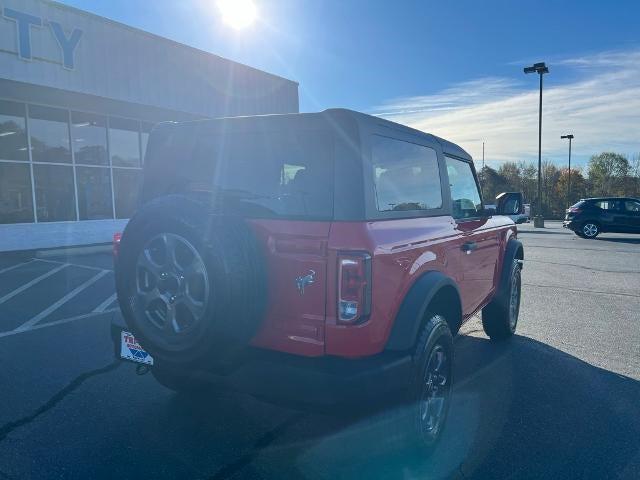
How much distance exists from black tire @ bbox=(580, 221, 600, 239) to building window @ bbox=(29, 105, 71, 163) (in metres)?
18.5

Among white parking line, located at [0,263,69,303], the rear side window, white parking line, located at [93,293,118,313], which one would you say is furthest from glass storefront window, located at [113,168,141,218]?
the rear side window

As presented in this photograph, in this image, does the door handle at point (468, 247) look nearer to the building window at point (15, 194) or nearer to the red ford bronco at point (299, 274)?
the red ford bronco at point (299, 274)

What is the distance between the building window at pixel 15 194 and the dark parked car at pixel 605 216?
1903 centimetres

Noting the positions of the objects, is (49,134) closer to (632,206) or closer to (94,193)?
(94,193)

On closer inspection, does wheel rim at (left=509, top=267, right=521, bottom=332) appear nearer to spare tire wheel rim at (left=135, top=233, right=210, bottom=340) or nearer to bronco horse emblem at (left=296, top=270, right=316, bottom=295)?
bronco horse emblem at (left=296, top=270, right=316, bottom=295)

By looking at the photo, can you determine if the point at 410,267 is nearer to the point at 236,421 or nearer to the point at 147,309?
the point at 147,309

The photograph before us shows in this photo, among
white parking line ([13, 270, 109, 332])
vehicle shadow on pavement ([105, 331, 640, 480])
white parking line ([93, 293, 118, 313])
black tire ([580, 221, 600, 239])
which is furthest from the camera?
black tire ([580, 221, 600, 239])

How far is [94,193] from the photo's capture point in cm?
1477

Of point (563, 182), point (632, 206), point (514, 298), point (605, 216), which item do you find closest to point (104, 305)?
point (514, 298)

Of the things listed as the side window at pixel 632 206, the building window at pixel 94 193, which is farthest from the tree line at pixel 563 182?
the building window at pixel 94 193

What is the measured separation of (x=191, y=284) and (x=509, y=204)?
11.5 feet

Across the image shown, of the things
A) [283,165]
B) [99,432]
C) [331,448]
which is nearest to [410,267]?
[283,165]

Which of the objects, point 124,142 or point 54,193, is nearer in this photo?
point 54,193

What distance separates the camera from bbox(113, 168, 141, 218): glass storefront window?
1541 cm
